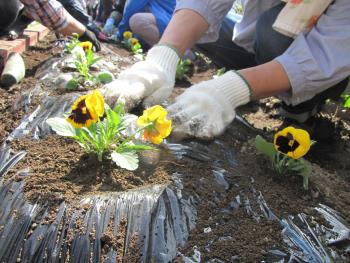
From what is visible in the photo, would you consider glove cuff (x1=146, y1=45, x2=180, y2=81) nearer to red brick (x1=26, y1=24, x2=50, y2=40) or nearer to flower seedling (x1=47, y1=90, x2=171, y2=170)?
flower seedling (x1=47, y1=90, x2=171, y2=170)

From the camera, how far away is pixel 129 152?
134cm

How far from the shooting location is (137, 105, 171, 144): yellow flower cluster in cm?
129

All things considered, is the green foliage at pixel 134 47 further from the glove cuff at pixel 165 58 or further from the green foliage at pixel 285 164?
the green foliage at pixel 285 164

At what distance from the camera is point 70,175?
52.1 inches

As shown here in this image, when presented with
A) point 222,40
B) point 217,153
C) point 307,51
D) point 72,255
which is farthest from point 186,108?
point 222,40

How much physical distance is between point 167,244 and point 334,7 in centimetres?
131

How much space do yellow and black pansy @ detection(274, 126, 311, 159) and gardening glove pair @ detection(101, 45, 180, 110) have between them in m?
0.62

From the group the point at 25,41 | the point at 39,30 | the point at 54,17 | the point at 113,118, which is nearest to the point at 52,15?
the point at 54,17

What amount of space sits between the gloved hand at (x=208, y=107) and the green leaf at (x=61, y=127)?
0.40 m

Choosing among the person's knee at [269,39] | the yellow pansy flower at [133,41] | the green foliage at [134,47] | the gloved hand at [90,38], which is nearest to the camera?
the person's knee at [269,39]

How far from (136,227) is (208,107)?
0.65 m

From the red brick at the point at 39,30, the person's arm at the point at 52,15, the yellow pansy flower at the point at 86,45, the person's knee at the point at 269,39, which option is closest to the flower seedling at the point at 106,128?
the person's knee at the point at 269,39

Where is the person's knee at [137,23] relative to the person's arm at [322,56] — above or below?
below

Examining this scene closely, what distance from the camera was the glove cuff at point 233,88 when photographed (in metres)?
1.67
